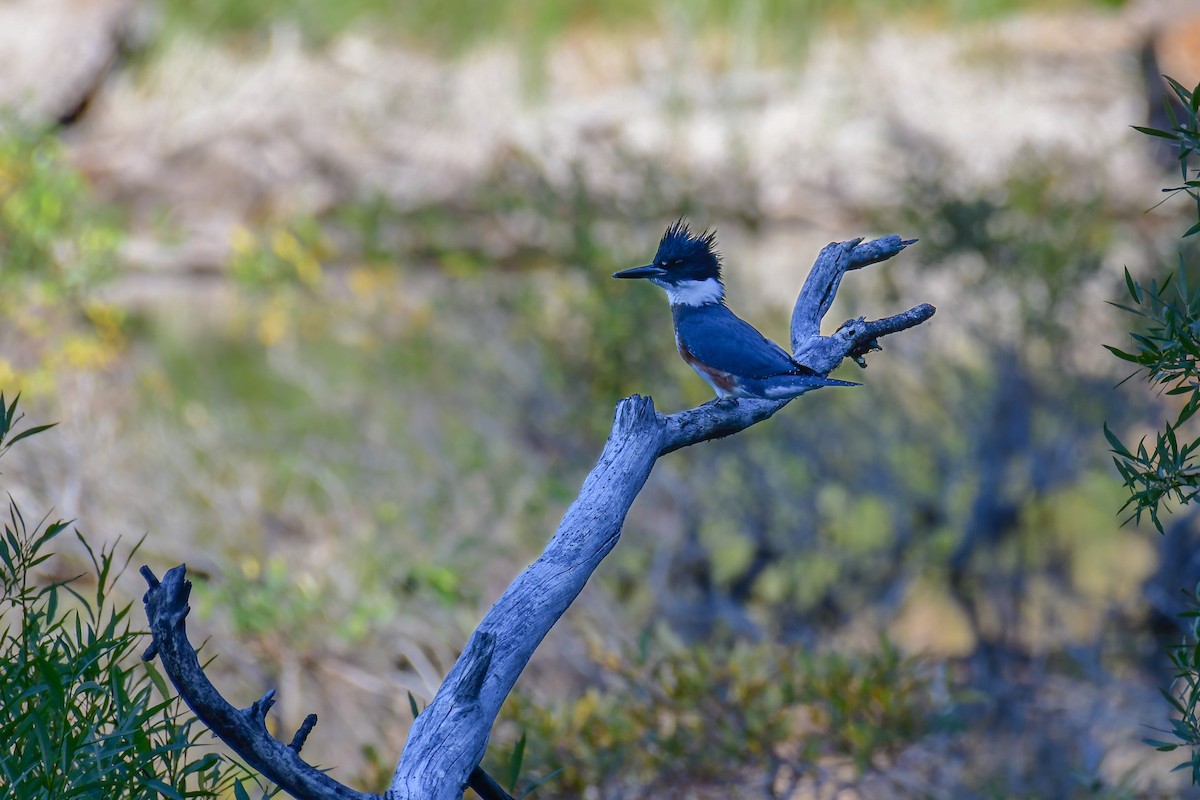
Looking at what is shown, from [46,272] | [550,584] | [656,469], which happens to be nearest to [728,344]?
[550,584]

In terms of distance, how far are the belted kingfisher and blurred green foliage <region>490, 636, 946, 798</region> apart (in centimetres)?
121

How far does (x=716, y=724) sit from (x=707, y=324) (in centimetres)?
144

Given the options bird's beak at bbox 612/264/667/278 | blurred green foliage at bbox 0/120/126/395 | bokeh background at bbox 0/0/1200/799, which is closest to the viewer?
bird's beak at bbox 612/264/667/278

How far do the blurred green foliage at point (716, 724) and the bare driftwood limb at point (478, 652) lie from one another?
2016 millimetres

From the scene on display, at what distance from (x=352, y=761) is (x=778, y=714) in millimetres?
1929

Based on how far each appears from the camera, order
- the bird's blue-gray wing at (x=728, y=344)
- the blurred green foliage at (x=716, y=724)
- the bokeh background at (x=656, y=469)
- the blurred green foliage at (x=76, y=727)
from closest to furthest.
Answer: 1. the blurred green foliage at (x=76, y=727)
2. the bird's blue-gray wing at (x=728, y=344)
3. the blurred green foliage at (x=716, y=724)
4. the bokeh background at (x=656, y=469)

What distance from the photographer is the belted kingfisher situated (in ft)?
9.15

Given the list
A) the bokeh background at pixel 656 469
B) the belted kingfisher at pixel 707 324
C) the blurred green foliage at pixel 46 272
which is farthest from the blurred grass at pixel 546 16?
the belted kingfisher at pixel 707 324

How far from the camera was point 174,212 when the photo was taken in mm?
10414

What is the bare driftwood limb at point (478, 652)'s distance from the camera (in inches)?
59.5

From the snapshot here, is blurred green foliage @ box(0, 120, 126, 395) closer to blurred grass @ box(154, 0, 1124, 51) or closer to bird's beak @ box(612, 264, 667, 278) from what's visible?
bird's beak @ box(612, 264, 667, 278)

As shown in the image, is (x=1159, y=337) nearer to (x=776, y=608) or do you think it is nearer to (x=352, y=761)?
(x=352, y=761)

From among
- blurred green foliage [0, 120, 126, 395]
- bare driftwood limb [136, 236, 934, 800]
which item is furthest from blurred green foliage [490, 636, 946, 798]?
blurred green foliage [0, 120, 126, 395]

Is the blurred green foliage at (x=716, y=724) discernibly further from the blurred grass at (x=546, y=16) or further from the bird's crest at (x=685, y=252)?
the blurred grass at (x=546, y=16)
